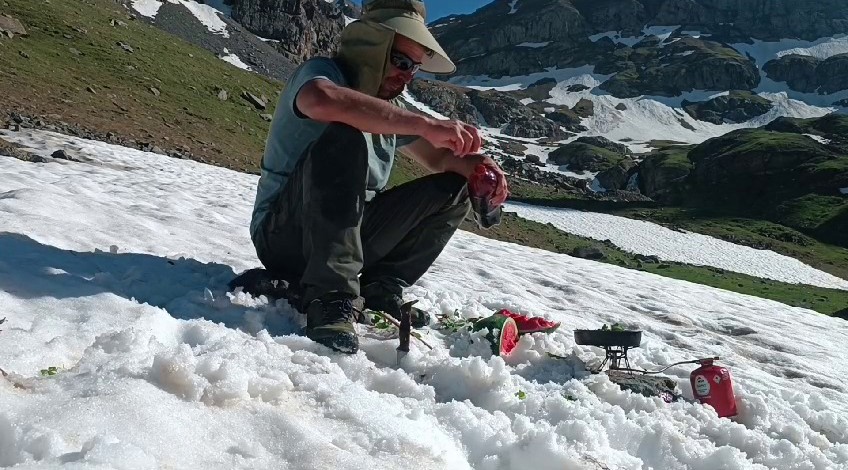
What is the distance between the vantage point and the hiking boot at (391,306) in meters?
4.11

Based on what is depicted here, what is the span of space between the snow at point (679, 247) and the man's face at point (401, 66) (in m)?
26.4

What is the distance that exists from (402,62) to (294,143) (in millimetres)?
782

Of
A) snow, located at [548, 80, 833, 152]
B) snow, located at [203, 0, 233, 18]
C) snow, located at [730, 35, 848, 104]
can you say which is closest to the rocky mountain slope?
snow, located at [730, 35, 848, 104]

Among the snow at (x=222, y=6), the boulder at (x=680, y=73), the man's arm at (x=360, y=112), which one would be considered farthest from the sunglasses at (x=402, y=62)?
the boulder at (x=680, y=73)

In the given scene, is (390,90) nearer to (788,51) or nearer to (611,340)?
(611,340)

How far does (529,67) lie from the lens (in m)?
154

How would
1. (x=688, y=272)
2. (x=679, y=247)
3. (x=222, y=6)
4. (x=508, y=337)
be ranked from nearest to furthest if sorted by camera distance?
(x=508, y=337) < (x=688, y=272) < (x=679, y=247) < (x=222, y=6)

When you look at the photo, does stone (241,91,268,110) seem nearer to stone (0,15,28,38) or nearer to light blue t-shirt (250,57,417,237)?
stone (0,15,28,38)

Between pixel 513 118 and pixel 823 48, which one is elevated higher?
pixel 823 48

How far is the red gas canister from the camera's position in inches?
147

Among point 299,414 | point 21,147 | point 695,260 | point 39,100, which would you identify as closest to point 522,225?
point 695,260

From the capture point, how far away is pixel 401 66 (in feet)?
12.8

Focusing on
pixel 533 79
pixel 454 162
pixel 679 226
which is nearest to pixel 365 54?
pixel 454 162

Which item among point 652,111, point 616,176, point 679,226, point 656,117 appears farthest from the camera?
point 652,111
